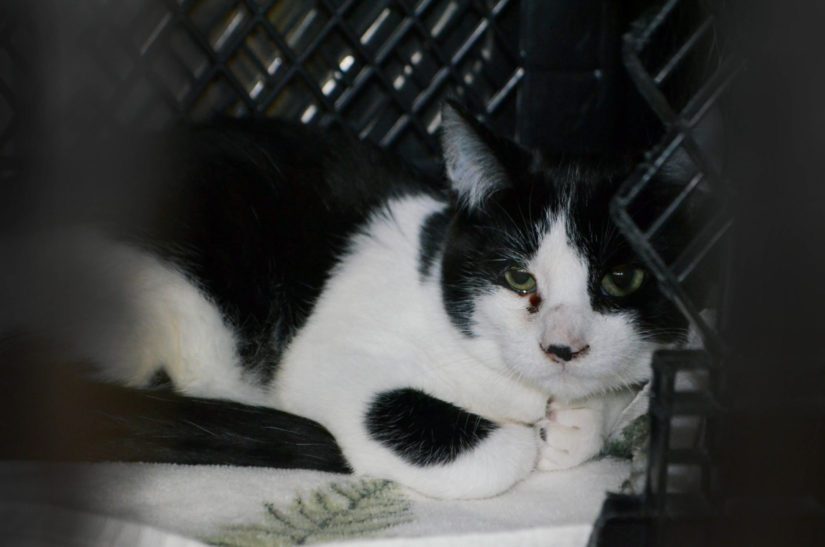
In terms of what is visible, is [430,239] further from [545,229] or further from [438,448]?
[438,448]

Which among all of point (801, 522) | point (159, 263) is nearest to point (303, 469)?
point (159, 263)

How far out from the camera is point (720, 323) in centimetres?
77

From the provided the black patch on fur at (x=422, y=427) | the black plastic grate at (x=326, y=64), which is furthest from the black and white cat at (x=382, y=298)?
the black plastic grate at (x=326, y=64)

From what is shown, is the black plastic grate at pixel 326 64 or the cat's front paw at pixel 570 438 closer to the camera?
the cat's front paw at pixel 570 438

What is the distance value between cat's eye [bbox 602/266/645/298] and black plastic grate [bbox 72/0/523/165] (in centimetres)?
55

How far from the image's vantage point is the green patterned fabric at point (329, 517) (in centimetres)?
97

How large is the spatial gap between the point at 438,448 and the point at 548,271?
0.28 metres

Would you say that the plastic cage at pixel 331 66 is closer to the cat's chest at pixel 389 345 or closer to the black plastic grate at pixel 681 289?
the cat's chest at pixel 389 345

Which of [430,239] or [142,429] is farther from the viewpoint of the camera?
[430,239]

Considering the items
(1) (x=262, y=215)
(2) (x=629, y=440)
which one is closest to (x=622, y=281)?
(2) (x=629, y=440)

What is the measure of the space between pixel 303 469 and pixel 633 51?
73cm

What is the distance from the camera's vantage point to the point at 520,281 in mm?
1194

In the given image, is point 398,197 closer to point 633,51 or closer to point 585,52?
point 585,52

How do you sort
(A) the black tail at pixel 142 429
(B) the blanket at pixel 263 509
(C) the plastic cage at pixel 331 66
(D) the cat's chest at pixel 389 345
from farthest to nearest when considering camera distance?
(C) the plastic cage at pixel 331 66
(D) the cat's chest at pixel 389 345
(A) the black tail at pixel 142 429
(B) the blanket at pixel 263 509
